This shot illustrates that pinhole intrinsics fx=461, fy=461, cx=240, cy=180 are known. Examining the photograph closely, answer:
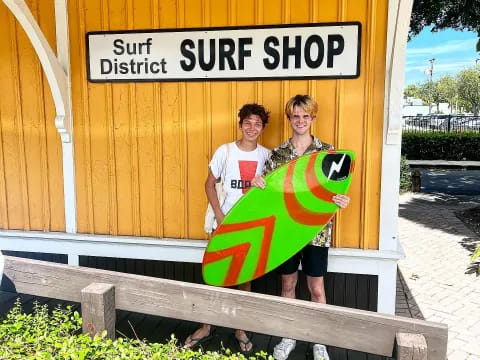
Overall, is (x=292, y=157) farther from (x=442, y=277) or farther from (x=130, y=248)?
(x=442, y=277)

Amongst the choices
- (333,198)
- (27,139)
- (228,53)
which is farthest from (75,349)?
(27,139)

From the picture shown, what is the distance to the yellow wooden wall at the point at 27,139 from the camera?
355 cm

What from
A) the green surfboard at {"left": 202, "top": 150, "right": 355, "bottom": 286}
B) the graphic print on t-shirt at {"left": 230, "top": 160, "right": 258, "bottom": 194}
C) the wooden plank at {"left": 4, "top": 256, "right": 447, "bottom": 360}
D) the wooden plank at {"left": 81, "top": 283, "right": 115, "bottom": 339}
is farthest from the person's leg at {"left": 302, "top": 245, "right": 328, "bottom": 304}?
the wooden plank at {"left": 81, "top": 283, "right": 115, "bottom": 339}

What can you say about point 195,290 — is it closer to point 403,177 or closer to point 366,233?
point 366,233

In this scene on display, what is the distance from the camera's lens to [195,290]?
79.4 inches

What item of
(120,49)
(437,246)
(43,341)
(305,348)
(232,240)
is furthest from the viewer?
(437,246)

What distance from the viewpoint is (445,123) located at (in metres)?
20.5

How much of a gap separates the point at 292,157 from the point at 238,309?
113 centimetres

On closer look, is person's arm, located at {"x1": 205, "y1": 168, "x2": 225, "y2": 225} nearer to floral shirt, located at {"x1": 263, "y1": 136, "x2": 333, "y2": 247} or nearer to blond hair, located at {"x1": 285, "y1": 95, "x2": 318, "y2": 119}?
floral shirt, located at {"x1": 263, "y1": 136, "x2": 333, "y2": 247}

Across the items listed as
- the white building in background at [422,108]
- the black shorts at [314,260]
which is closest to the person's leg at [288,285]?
the black shorts at [314,260]

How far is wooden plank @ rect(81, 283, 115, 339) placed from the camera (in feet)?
6.43

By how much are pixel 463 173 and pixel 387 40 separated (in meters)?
12.3

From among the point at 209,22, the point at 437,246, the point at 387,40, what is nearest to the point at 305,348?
the point at 387,40

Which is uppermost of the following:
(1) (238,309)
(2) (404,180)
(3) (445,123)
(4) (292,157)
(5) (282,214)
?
(3) (445,123)
